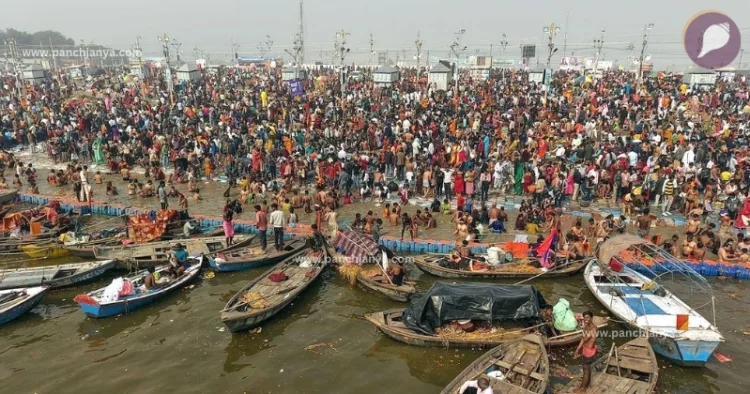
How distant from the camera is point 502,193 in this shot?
24.6 metres

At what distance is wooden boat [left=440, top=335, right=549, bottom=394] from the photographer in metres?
11.1

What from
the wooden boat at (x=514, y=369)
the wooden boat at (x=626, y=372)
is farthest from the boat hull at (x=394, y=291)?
the wooden boat at (x=626, y=372)

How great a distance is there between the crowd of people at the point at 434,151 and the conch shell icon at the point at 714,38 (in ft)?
15.9

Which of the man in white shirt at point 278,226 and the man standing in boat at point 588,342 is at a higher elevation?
the man in white shirt at point 278,226

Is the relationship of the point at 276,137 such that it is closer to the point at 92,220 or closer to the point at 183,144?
the point at 183,144

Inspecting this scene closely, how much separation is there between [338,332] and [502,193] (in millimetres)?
13042

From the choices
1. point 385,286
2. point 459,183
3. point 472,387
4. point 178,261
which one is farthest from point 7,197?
point 472,387

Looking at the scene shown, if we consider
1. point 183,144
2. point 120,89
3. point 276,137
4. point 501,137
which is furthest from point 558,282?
point 120,89

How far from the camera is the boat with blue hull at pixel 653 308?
40.7ft

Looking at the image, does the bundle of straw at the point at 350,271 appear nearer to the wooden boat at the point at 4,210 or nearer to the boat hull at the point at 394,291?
the boat hull at the point at 394,291

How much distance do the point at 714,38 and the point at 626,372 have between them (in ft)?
160

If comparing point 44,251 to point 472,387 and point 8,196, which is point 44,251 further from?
point 472,387

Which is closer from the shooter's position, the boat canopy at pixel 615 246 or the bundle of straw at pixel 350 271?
the boat canopy at pixel 615 246

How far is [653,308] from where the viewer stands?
14320mm
